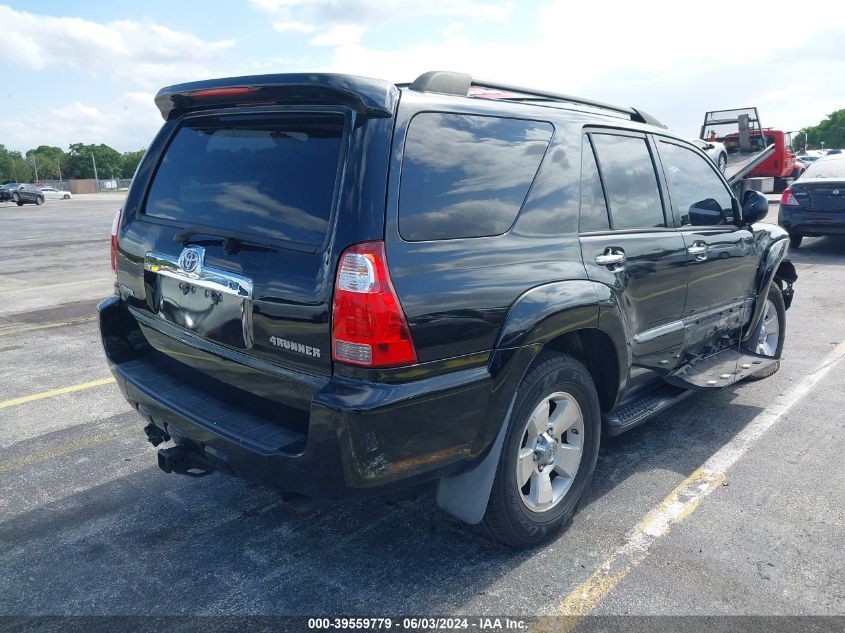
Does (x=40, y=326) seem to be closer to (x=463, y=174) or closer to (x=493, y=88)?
(x=493, y=88)

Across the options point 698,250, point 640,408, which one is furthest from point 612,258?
point 698,250

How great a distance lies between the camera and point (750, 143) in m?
19.0

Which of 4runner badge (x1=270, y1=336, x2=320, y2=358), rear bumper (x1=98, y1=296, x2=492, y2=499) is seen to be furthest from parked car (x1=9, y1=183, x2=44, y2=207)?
4runner badge (x1=270, y1=336, x2=320, y2=358)

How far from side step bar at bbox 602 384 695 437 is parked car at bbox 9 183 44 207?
46402 millimetres

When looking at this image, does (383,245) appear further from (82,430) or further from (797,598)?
(82,430)

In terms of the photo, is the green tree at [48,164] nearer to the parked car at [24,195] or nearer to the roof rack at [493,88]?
the parked car at [24,195]

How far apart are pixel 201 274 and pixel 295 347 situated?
22.5 inches

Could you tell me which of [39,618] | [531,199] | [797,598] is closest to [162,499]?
[39,618]

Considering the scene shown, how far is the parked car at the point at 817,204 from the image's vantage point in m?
11.0

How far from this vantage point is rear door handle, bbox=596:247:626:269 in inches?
126

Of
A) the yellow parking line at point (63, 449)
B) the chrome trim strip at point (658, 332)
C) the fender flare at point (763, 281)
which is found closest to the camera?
the chrome trim strip at point (658, 332)

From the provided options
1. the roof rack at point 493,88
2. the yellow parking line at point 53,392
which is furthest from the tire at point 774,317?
the yellow parking line at point 53,392

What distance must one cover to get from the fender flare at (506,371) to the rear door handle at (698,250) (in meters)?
1.45

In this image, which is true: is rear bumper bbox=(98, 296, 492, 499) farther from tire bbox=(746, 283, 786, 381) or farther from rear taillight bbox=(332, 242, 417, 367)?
tire bbox=(746, 283, 786, 381)
